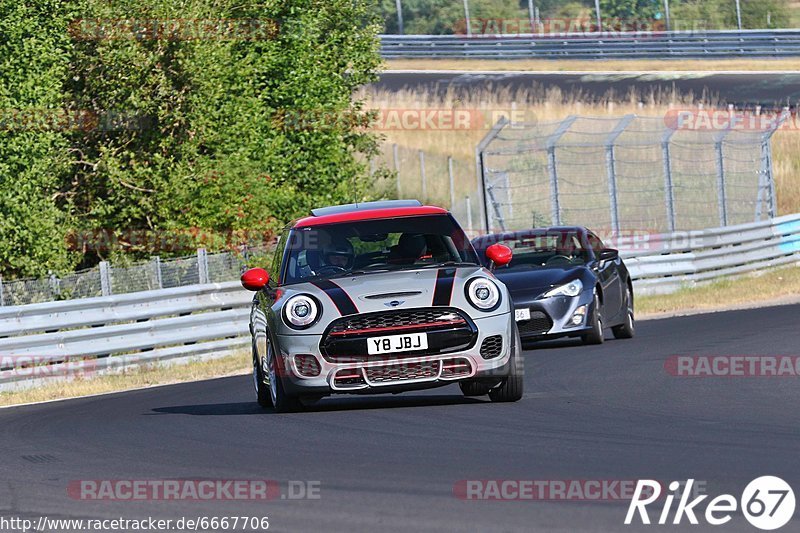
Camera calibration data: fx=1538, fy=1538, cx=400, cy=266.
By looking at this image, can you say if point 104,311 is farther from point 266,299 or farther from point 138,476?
point 138,476

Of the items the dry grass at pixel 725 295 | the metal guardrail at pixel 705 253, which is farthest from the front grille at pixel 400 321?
the metal guardrail at pixel 705 253

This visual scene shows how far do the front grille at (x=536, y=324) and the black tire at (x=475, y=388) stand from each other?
500 centimetres

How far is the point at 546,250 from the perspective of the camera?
18156mm

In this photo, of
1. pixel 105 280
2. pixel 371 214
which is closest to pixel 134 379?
pixel 105 280

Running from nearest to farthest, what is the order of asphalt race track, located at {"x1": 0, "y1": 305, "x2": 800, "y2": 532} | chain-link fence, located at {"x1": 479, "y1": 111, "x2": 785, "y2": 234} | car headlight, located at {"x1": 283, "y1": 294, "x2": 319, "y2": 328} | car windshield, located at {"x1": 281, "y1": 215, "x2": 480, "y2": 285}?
1. asphalt race track, located at {"x1": 0, "y1": 305, "x2": 800, "y2": 532}
2. car headlight, located at {"x1": 283, "y1": 294, "x2": 319, "y2": 328}
3. car windshield, located at {"x1": 281, "y1": 215, "x2": 480, "y2": 285}
4. chain-link fence, located at {"x1": 479, "y1": 111, "x2": 785, "y2": 234}

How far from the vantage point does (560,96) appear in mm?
46750

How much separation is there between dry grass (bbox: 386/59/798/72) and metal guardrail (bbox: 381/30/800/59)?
237mm

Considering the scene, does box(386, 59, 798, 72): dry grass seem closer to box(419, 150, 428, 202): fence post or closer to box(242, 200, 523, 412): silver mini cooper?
box(419, 150, 428, 202): fence post

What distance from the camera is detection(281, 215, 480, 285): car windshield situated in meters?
11.6

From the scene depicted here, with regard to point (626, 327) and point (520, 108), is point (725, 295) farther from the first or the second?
point (520, 108)

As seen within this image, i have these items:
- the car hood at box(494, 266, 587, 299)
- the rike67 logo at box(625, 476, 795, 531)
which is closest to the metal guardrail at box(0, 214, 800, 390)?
the car hood at box(494, 266, 587, 299)

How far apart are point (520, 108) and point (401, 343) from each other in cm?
3532

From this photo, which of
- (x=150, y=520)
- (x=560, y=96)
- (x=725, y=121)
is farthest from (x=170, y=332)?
(x=560, y=96)

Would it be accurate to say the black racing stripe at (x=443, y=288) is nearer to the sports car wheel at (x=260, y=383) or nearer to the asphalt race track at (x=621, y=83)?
the sports car wheel at (x=260, y=383)
